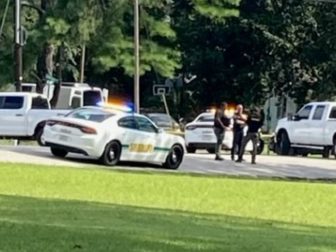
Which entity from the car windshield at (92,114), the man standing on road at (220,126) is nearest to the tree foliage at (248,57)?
the man standing on road at (220,126)

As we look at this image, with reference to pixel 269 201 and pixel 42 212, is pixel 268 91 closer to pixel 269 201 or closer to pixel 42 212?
pixel 269 201

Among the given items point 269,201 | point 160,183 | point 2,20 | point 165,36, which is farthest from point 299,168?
point 2,20

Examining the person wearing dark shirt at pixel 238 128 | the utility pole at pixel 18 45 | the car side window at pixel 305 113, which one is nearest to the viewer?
the person wearing dark shirt at pixel 238 128

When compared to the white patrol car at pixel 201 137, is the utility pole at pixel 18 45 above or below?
above

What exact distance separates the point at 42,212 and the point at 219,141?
1927cm

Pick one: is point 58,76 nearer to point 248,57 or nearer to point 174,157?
point 248,57

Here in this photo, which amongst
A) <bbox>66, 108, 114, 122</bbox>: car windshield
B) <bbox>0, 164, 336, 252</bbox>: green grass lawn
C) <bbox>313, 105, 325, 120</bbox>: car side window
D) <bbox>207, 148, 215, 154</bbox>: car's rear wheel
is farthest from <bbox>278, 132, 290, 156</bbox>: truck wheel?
<bbox>0, 164, 336, 252</bbox>: green grass lawn

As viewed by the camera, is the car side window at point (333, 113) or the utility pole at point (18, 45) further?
the utility pole at point (18, 45)

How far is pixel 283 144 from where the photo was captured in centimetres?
4262

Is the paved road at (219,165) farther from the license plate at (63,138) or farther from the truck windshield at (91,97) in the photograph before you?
the truck windshield at (91,97)

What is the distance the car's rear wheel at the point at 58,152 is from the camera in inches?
1185

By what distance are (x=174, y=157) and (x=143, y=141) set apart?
1.30 m

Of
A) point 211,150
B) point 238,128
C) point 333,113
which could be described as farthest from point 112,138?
point 333,113

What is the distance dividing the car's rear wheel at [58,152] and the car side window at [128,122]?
6.43 ft
